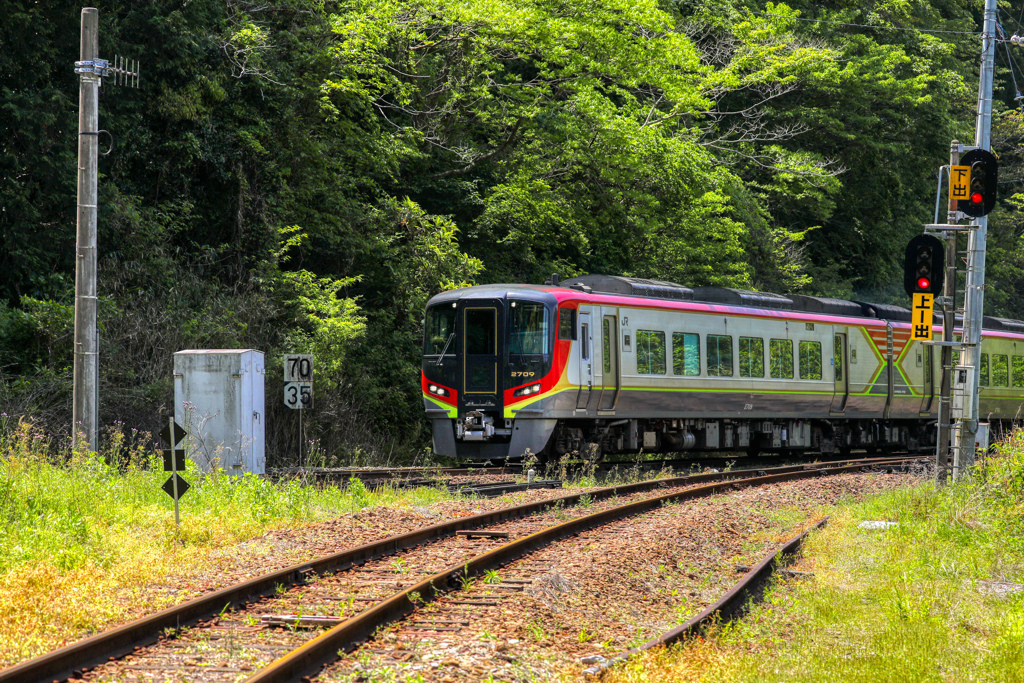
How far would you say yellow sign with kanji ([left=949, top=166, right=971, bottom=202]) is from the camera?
14.5 m

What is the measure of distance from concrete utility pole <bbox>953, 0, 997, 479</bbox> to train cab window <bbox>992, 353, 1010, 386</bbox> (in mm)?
14051

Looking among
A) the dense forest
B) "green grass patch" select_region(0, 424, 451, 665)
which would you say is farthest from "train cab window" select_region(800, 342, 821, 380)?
"green grass patch" select_region(0, 424, 451, 665)

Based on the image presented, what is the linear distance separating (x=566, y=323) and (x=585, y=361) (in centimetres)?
78

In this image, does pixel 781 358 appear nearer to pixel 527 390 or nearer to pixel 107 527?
pixel 527 390

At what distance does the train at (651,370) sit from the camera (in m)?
18.2

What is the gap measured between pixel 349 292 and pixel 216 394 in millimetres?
10685

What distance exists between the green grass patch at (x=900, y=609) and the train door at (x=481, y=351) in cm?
696

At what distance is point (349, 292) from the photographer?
25.1 meters

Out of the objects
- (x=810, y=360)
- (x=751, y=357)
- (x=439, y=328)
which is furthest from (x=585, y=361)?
(x=810, y=360)

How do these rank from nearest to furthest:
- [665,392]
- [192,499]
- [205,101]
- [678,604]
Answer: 1. [678,604]
2. [192,499]
3. [665,392]
4. [205,101]

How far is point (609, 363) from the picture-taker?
748 inches

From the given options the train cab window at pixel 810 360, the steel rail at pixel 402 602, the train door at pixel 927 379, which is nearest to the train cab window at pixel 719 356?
the train cab window at pixel 810 360

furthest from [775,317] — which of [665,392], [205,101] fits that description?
[205,101]

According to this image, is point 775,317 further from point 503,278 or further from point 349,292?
point 349,292
